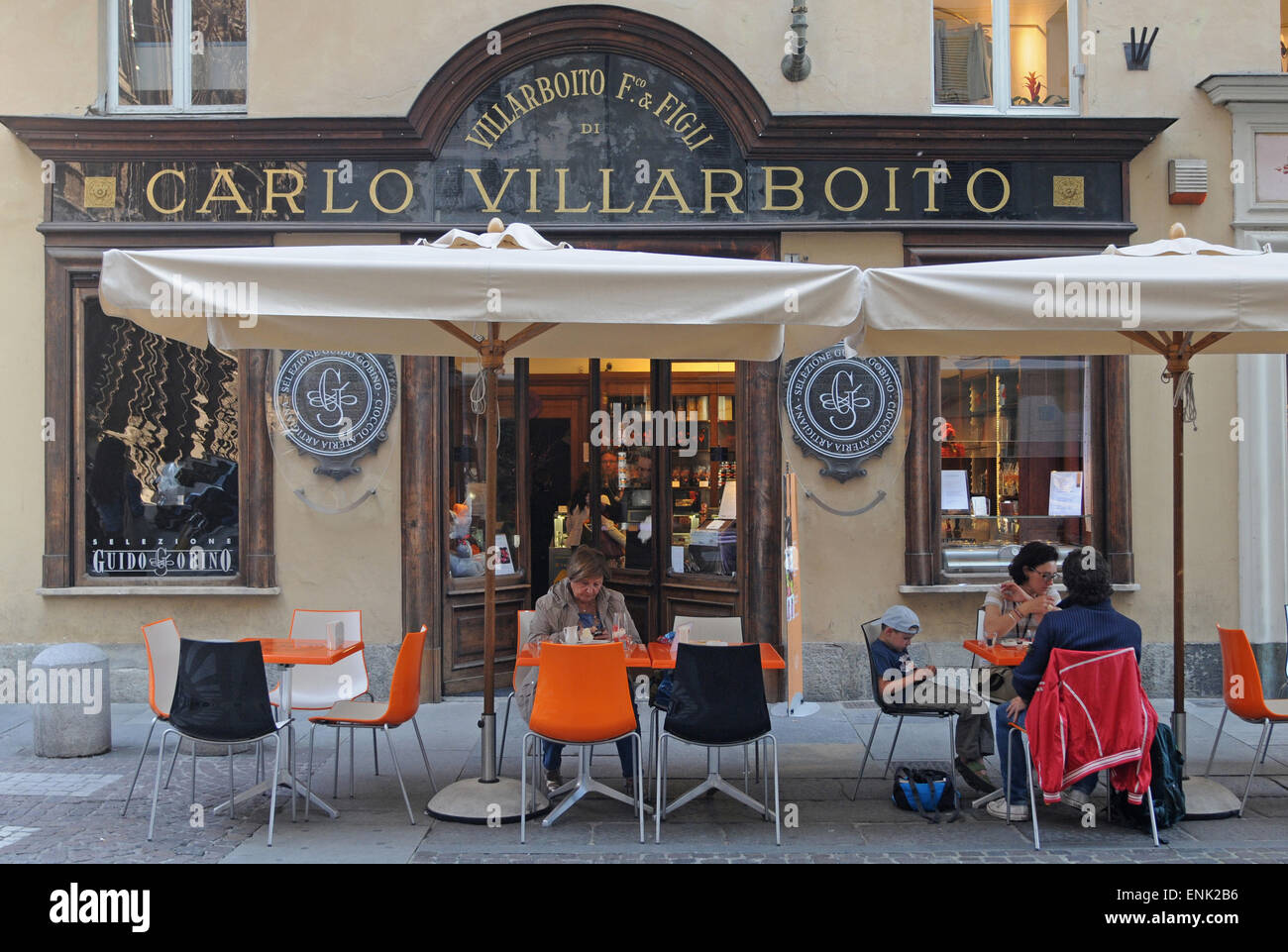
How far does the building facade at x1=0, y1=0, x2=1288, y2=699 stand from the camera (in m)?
8.55

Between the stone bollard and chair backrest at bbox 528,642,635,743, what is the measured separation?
11.0 feet

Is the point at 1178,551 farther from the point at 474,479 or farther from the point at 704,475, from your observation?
the point at 474,479

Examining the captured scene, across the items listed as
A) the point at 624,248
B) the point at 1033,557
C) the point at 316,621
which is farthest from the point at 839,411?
the point at 316,621

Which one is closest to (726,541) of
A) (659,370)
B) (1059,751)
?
(659,370)

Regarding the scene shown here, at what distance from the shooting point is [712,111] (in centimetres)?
868

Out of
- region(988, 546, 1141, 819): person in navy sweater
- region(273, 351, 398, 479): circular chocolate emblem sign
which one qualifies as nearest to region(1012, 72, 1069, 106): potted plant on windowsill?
region(988, 546, 1141, 819): person in navy sweater

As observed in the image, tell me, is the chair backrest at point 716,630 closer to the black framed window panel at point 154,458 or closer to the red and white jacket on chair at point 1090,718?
the red and white jacket on chair at point 1090,718

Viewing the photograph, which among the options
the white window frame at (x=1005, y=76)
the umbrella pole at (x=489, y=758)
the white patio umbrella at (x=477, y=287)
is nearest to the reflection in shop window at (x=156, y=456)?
the white patio umbrella at (x=477, y=287)

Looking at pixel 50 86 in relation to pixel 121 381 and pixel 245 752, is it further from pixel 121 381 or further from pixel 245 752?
pixel 245 752

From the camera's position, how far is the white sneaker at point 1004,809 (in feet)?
18.5

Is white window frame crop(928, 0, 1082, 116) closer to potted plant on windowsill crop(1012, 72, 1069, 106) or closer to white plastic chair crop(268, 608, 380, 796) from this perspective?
potted plant on windowsill crop(1012, 72, 1069, 106)

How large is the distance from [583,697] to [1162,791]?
2.91 m

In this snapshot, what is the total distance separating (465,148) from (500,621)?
3780 mm

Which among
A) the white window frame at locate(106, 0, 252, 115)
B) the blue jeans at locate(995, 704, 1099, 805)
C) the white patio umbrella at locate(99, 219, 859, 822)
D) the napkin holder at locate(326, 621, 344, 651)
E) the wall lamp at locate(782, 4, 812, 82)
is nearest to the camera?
the white patio umbrella at locate(99, 219, 859, 822)
